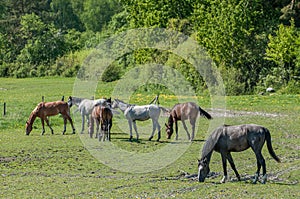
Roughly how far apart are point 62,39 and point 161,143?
204 feet

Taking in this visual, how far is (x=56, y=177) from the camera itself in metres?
17.8

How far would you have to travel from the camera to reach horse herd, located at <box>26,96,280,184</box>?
53.7 ft

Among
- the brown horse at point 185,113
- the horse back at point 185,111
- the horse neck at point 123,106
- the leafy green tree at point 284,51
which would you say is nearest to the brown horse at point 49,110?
the horse neck at point 123,106

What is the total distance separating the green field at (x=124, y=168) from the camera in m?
15.4

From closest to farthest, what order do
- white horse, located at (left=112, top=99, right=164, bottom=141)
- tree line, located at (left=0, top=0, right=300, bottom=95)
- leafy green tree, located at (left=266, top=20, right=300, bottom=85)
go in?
white horse, located at (left=112, top=99, right=164, bottom=141)
leafy green tree, located at (left=266, top=20, right=300, bottom=85)
tree line, located at (left=0, top=0, right=300, bottom=95)

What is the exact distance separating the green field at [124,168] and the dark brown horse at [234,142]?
43 centimetres

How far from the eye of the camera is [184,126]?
80.9 ft

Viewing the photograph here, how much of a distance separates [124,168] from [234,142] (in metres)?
3.82

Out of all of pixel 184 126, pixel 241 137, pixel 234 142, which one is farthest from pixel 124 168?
Answer: pixel 184 126

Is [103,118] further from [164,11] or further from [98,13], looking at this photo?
[98,13]

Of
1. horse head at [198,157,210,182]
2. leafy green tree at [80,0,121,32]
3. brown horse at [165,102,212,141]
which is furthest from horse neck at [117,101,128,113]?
leafy green tree at [80,0,121,32]

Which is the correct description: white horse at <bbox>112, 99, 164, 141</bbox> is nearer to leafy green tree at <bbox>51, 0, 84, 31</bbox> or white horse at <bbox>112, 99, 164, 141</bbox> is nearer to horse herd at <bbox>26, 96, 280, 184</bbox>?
horse herd at <bbox>26, 96, 280, 184</bbox>

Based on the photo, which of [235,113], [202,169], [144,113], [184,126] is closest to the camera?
[202,169]

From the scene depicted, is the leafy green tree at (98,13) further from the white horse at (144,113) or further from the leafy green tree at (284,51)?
the white horse at (144,113)
